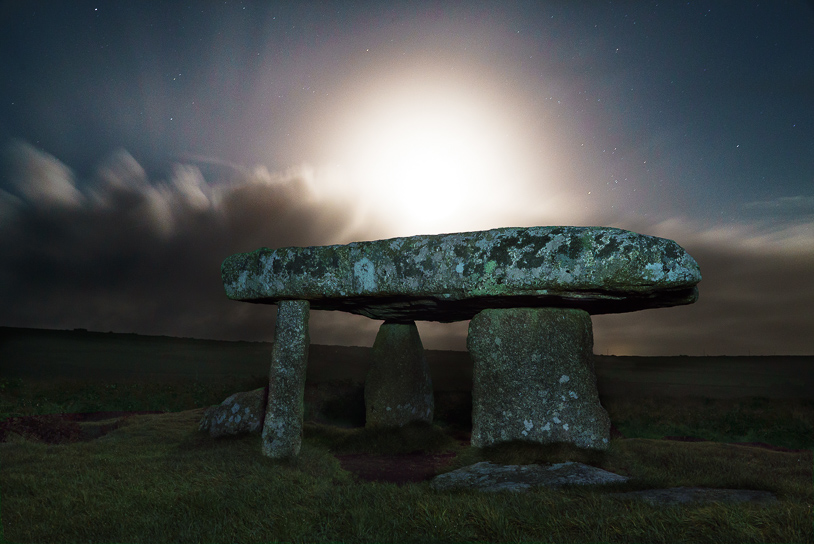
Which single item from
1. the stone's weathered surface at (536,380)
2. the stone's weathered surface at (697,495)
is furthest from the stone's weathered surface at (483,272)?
the stone's weathered surface at (697,495)

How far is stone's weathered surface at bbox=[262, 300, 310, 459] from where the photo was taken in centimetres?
832

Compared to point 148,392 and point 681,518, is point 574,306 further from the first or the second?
point 148,392

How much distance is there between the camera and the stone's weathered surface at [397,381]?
11.6 m

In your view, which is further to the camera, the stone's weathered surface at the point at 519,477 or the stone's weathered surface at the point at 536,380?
the stone's weathered surface at the point at 536,380

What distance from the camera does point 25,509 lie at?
545cm

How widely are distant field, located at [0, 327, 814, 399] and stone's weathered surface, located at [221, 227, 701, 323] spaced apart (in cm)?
Result: 1985

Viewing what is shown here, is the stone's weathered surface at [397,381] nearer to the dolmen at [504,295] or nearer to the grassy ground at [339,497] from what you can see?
the grassy ground at [339,497]

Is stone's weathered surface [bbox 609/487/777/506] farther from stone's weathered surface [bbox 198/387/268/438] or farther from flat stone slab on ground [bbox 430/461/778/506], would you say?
stone's weathered surface [bbox 198/387/268/438]

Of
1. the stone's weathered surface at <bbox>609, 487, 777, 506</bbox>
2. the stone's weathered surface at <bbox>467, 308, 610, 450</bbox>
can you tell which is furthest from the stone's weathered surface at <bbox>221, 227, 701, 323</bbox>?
the stone's weathered surface at <bbox>609, 487, 777, 506</bbox>

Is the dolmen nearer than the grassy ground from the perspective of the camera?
No

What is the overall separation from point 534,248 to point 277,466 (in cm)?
477

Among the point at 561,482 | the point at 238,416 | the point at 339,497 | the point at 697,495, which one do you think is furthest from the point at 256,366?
the point at 697,495

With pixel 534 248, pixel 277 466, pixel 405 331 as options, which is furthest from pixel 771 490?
pixel 405 331

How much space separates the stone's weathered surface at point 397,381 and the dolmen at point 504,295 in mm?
2873
